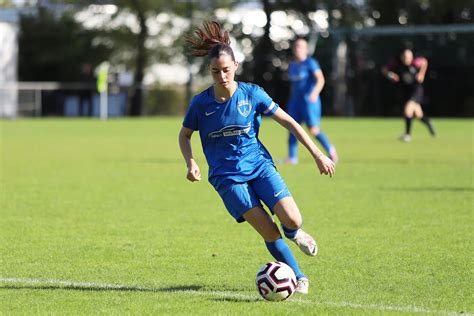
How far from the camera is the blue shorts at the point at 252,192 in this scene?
6.92m

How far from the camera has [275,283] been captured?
6.53 meters

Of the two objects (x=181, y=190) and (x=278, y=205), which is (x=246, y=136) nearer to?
(x=278, y=205)

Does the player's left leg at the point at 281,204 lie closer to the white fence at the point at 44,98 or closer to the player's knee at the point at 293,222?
the player's knee at the point at 293,222

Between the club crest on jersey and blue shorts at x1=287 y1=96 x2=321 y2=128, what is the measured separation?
10.7 meters

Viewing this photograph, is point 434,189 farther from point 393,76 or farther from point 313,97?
point 393,76

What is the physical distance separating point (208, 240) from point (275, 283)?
9.84ft

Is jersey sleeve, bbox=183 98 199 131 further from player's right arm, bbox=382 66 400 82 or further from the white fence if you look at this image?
the white fence

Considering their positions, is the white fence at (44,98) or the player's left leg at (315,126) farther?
the white fence at (44,98)

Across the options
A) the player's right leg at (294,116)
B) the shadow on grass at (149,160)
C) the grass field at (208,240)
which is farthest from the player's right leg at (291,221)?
the shadow on grass at (149,160)

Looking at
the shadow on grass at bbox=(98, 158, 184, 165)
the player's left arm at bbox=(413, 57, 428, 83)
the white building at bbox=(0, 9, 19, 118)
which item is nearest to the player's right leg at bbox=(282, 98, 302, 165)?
the shadow on grass at bbox=(98, 158, 184, 165)

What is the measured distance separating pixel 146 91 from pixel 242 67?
6.48 meters

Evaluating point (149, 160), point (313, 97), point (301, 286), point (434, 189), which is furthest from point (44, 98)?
point (301, 286)

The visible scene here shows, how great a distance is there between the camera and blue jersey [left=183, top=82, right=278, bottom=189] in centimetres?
701

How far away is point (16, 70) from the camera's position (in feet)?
168
